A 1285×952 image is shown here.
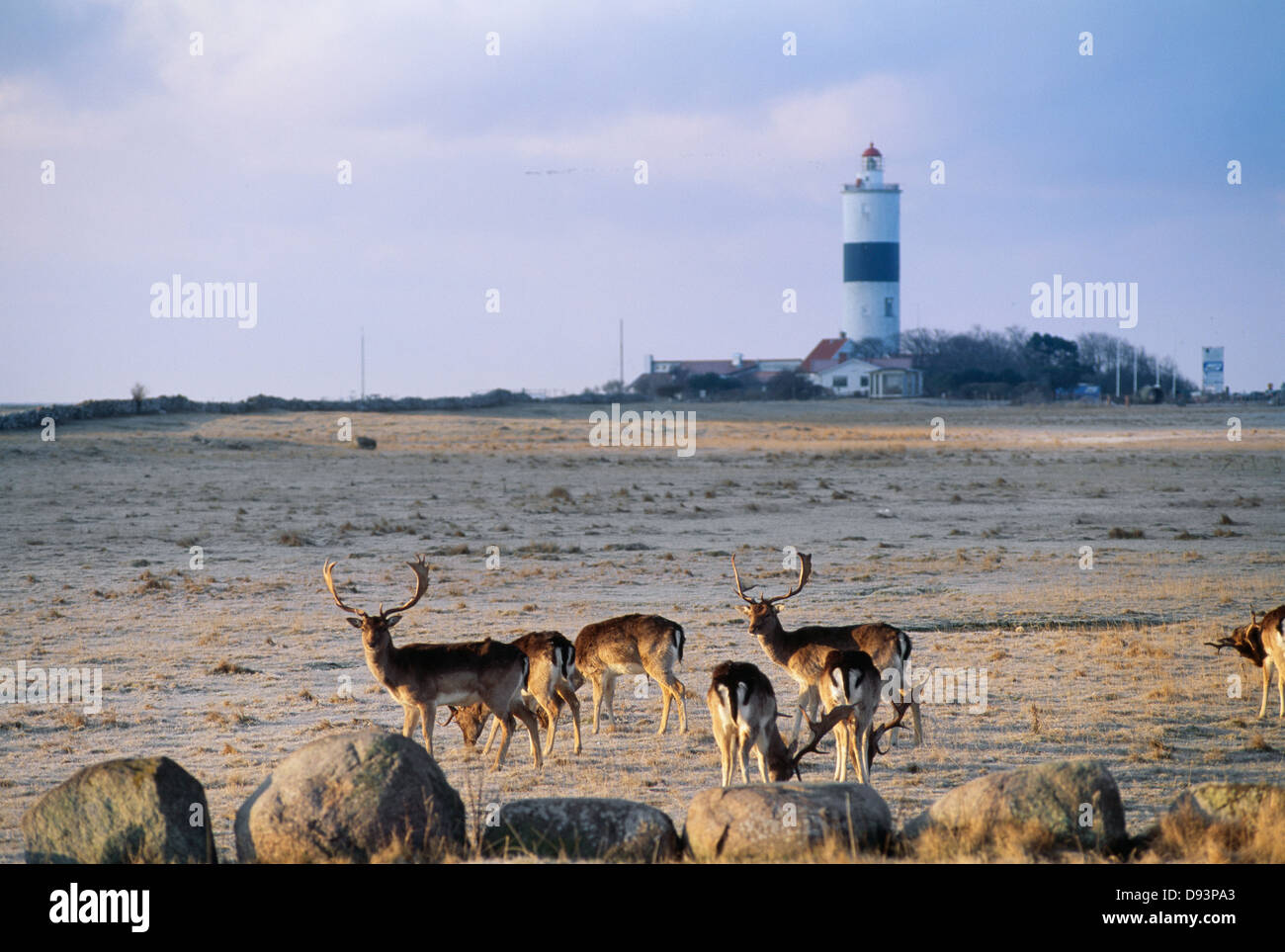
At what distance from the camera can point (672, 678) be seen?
12945 millimetres

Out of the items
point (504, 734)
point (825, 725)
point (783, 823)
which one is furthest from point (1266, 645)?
point (504, 734)

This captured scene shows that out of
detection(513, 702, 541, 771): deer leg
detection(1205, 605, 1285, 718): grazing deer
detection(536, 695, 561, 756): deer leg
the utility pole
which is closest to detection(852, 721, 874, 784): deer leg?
detection(513, 702, 541, 771): deer leg

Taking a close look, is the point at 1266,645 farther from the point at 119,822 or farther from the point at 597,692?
the point at 119,822

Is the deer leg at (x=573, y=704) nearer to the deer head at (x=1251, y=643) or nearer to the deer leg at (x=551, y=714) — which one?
the deer leg at (x=551, y=714)

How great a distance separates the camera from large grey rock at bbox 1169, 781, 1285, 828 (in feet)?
27.4

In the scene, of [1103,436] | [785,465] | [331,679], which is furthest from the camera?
[1103,436]

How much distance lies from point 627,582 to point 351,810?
14.6 m

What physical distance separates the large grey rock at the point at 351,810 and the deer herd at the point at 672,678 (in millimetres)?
2670

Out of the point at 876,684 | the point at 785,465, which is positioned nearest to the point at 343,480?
the point at 785,465

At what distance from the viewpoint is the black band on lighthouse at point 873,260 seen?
11219 cm

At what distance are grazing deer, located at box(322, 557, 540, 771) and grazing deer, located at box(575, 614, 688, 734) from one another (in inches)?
63.6
